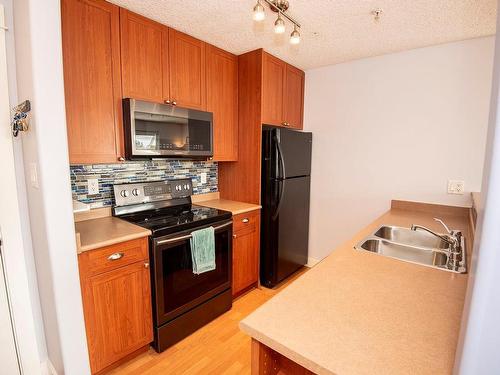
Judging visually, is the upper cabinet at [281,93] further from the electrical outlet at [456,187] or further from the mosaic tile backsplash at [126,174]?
the electrical outlet at [456,187]

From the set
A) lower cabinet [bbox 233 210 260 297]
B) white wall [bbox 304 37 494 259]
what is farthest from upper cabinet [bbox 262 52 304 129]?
lower cabinet [bbox 233 210 260 297]

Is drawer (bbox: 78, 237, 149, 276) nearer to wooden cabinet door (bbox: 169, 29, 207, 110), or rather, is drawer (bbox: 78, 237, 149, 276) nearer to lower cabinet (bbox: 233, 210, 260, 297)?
lower cabinet (bbox: 233, 210, 260, 297)

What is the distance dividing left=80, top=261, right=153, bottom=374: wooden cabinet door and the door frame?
1.25ft

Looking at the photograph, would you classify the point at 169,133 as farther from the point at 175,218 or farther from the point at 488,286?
the point at 488,286

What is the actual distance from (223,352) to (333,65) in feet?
9.25

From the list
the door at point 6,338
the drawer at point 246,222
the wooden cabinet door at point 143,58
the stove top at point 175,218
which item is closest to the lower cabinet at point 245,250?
the drawer at point 246,222

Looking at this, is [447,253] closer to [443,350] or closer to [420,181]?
[443,350]

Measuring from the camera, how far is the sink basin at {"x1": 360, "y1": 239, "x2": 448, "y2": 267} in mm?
1521

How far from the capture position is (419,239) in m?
1.84

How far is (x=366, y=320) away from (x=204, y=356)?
1.40m

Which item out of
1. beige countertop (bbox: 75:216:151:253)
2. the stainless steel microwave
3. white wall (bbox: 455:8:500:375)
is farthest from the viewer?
the stainless steel microwave

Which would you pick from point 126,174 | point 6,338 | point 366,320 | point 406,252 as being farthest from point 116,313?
point 406,252

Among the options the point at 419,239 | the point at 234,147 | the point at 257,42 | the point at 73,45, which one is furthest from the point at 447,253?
the point at 73,45

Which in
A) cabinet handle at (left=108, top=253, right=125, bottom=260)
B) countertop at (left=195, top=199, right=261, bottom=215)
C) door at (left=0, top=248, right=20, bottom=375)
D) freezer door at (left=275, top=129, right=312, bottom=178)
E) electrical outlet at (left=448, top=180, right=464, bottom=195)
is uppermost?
freezer door at (left=275, top=129, right=312, bottom=178)
